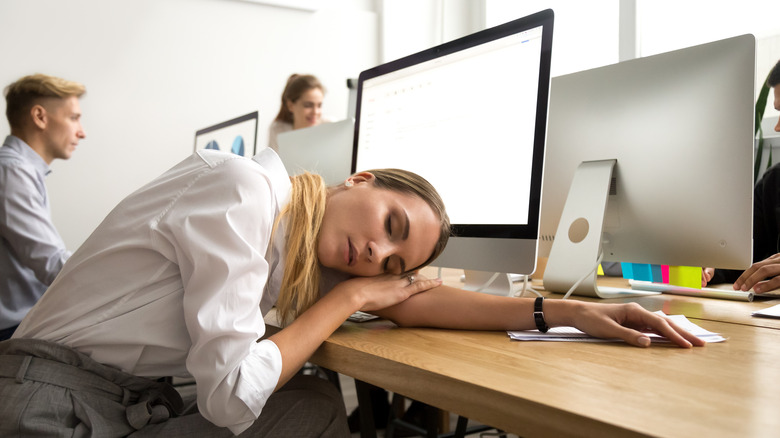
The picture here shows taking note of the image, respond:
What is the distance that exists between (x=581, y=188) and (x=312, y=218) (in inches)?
24.2

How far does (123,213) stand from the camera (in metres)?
0.92

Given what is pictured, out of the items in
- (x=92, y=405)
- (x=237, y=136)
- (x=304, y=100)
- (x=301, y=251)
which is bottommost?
(x=92, y=405)

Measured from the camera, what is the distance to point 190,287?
2.61 feet

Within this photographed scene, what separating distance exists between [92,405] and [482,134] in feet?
2.60

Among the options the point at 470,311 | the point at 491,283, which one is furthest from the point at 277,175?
the point at 491,283

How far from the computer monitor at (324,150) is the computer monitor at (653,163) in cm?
60

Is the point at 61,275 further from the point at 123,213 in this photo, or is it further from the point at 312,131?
the point at 312,131

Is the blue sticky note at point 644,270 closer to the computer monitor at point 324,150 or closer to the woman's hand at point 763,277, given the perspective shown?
the woman's hand at point 763,277

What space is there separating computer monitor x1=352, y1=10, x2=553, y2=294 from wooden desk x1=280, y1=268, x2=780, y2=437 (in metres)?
0.27

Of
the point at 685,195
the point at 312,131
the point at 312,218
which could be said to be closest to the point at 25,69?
the point at 312,131

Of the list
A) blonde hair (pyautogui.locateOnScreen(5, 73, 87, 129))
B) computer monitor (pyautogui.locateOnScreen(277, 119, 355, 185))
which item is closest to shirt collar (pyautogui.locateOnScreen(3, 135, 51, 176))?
blonde hair (pyautogui.locateOnScreen(5, 73, 87, 129))

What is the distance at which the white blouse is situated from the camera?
754 millimetres

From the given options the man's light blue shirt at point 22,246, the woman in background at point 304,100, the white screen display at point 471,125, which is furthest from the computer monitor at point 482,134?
the woman in background at point 304,100

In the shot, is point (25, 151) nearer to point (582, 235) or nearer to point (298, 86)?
point (298, 86)
